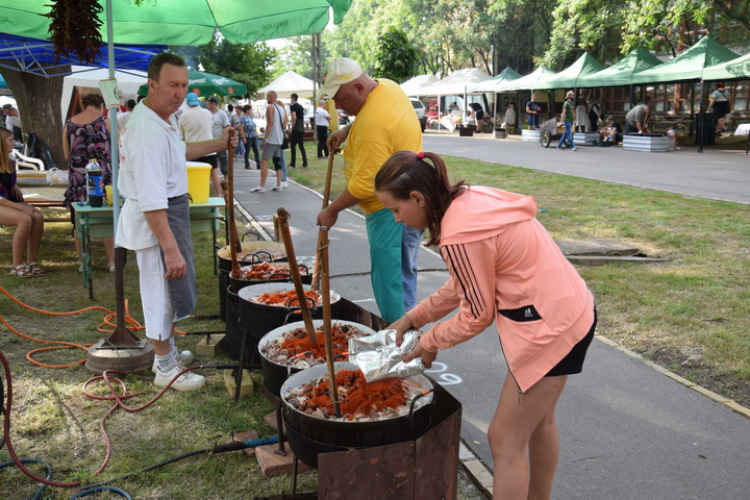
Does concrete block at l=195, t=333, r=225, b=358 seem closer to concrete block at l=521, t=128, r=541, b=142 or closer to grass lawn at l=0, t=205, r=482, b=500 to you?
grass lawn at l=0, t=205, r=482, b=500

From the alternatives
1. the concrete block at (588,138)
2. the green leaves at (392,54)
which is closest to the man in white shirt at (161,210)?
the concrete block at (588,138)

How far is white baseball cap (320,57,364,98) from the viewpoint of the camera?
3.80 meters

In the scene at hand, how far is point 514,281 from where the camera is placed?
90.7 inches

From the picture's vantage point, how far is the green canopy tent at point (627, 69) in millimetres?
23281

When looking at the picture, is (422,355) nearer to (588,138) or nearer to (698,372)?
(698,372)

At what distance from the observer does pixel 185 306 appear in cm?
414

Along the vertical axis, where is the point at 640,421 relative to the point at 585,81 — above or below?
below

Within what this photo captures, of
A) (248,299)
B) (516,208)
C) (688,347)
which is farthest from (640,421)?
(248,299)

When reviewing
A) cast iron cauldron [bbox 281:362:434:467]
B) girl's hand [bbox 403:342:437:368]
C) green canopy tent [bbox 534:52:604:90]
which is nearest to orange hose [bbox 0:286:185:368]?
cast iron cauldron [bbox 281:362:434:467]

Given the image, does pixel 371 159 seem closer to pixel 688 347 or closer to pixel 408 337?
pixel 408 337

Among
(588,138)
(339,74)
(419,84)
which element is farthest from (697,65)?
(419,84)

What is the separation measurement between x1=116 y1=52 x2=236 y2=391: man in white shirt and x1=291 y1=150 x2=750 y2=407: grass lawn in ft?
10.2

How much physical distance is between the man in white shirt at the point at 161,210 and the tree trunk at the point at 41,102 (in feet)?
29.6

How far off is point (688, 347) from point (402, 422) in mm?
3198
